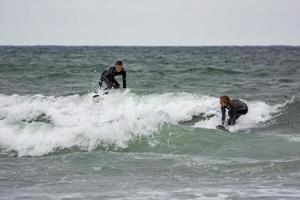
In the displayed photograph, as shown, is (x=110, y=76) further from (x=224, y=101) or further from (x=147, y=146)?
(x=147, y=146)

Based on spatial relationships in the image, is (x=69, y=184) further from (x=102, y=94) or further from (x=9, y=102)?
(x=9, y=102)

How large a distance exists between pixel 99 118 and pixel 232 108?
3.26 m

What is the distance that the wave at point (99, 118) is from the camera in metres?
13.1

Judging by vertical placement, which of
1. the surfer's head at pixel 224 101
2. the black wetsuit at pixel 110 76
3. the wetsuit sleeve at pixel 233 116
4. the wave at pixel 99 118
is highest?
the black wetsuit at pixel 110 76

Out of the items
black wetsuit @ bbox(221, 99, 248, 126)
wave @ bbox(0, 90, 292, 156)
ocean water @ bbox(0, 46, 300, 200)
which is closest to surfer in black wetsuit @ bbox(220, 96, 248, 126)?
black wetsuit @ bbox(221, 99, 248, 126)

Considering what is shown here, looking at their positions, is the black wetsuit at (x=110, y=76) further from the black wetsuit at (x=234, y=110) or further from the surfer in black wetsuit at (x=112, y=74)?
the black wetsuit at (x=234, y=110)

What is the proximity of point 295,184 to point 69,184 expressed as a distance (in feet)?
9.91

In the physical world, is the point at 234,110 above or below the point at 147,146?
above

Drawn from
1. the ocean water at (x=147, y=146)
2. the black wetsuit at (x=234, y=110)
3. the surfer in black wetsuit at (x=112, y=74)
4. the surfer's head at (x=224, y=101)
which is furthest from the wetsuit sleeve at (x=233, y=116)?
the surfer in black wetsuit at (x=112, y=74)

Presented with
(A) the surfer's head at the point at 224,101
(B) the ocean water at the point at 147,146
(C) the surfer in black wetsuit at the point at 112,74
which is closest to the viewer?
(B) the ocean water at the point at 147,146

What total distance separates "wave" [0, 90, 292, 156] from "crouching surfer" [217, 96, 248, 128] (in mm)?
395

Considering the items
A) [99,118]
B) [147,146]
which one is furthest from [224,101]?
[99,118]

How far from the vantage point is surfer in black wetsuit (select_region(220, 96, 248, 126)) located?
14.6 metres

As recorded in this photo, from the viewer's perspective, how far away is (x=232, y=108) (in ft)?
49.8
